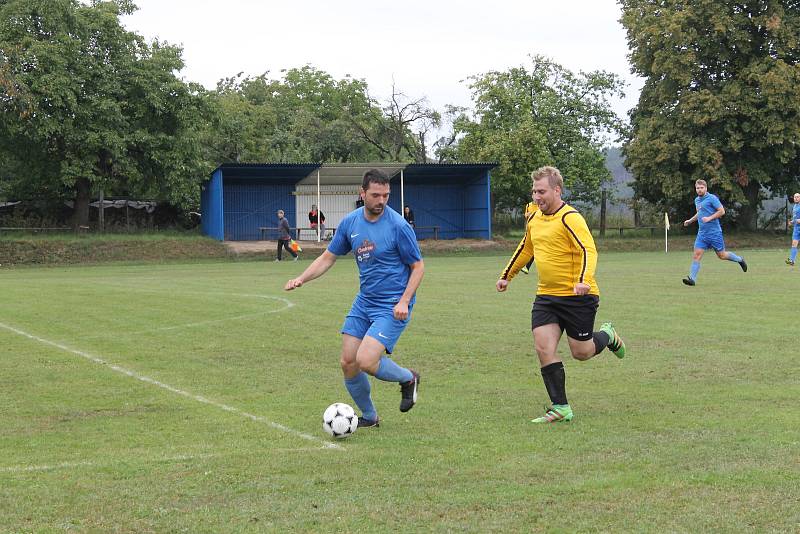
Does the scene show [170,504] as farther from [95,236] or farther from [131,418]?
[95,236]

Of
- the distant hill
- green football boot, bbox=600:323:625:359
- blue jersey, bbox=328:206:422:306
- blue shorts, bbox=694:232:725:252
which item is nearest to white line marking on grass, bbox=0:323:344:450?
blue jersey, bbox=328:206:422:306

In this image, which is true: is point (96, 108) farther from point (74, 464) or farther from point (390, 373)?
point (74, 464)

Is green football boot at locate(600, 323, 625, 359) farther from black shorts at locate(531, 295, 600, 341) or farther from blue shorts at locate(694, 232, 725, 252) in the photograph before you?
blue shorts at locate(694, 232, 725, 252)

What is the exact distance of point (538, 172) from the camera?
816cm

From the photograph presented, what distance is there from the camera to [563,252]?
825cm

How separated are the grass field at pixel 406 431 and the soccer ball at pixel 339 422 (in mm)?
138

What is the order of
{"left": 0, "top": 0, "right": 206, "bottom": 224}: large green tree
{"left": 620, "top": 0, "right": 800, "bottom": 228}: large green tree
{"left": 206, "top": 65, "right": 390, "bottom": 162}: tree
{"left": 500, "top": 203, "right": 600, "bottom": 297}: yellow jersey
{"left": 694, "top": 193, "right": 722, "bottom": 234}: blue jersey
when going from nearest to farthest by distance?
{"left": 500, "top": 203, "right": 600, "bottom": 297}: yellow jersey < {"left": 694, "top": 193, "right": 722, "bottom": 234}: blue jersey < {"left": 0, "top": 0, "right": 206, "bottom": 224}: large green tree < {"left": 620, "top": 0, "right": 800, "bottom": 228}: large green tree < {"left": 206, "top": 65, "right": 390, "bottom": 162}: tree

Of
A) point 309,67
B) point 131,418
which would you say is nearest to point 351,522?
point 131,418

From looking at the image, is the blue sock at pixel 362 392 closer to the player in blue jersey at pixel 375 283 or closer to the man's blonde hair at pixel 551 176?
the player in blue jersey at pixel 375 283

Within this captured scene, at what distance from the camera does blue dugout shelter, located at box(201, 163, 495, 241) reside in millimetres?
49969

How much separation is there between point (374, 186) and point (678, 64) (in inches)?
1804

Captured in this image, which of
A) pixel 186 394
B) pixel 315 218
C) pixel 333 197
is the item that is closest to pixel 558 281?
pixel 186 394

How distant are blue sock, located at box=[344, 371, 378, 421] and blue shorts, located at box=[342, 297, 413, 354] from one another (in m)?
0.31

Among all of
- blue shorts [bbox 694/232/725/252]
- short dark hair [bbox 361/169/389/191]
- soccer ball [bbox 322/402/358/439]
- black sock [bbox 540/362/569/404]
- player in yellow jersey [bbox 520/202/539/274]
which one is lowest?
soccer ball [bbox 322/402/358/439]
